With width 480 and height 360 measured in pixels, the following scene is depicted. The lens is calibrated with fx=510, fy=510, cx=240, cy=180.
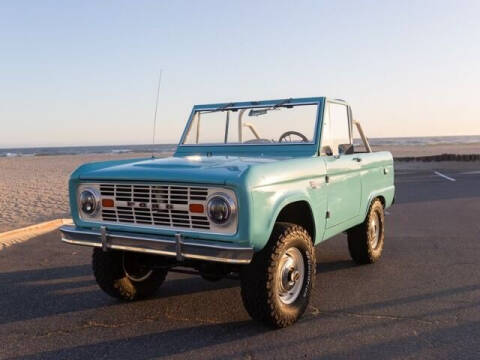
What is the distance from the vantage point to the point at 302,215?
468 centimetres

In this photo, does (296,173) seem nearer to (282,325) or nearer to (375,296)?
(282,325)

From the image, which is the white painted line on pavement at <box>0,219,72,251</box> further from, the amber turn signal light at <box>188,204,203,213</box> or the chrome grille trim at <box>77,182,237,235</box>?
the amber turn signal light at <box>188,204,203,213</box>

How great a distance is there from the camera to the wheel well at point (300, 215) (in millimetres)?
4580

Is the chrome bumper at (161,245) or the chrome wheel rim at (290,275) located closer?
the chrome bumper at (161,245)

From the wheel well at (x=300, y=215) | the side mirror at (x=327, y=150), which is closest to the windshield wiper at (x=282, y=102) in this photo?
the side mirror at (x=327, y=150)

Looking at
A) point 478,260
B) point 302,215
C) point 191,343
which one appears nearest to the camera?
point 191,343

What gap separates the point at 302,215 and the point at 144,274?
1666mm

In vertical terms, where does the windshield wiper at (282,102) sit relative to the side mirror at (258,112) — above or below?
above

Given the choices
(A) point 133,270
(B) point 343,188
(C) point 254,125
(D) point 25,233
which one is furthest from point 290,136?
(D) point 25,233

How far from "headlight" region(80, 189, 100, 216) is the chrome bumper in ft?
0.55

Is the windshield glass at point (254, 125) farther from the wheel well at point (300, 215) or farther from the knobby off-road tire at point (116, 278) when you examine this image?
the knobby off-road tire at point (116, 278)

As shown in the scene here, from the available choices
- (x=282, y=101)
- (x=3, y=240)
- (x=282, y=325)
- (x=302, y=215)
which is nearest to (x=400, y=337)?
(x=282, y=325)

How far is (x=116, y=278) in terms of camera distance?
474 centimetres

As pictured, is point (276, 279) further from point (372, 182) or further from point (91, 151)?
point (91, 151)
